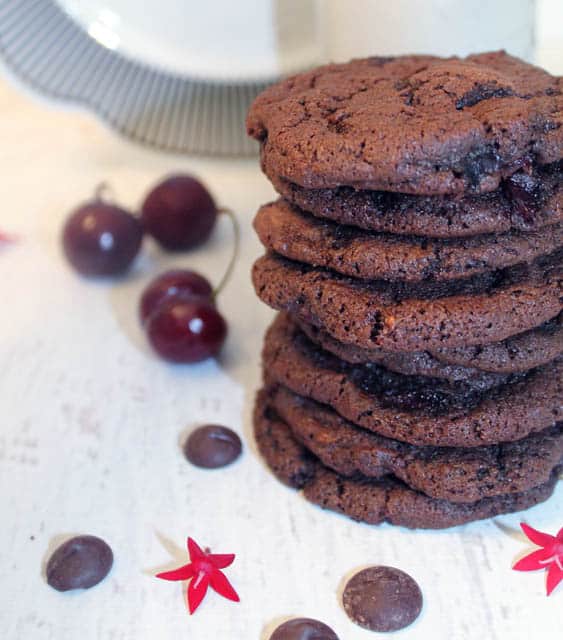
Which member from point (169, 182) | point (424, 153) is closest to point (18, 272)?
point (169, 182)

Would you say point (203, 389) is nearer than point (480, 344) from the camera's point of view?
No

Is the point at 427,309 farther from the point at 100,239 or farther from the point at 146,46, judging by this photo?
the point at 146,46

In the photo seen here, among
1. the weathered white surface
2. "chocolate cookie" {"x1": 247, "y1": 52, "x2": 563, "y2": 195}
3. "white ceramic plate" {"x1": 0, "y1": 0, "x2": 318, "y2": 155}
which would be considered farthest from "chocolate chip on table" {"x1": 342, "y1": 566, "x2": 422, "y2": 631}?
"white ceramic plate" {"x1": 0, "y1": 0, "x2": 318, "y2": 155}

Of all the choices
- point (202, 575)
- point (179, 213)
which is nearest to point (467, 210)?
point (202, 575)

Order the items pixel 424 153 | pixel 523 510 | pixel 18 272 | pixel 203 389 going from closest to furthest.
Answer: pixel 424 153 < pixel 523 510 < pixel 203 389 < pixel 18 272

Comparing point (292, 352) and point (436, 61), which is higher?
point (436, 61)

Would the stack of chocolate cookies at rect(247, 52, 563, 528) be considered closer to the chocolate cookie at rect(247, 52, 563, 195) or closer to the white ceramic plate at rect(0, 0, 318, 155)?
the chocolate cookie at rect(247, 52, 563, 195)

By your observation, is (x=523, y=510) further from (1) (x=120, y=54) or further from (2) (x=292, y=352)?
(1) (x=120, y=54)
